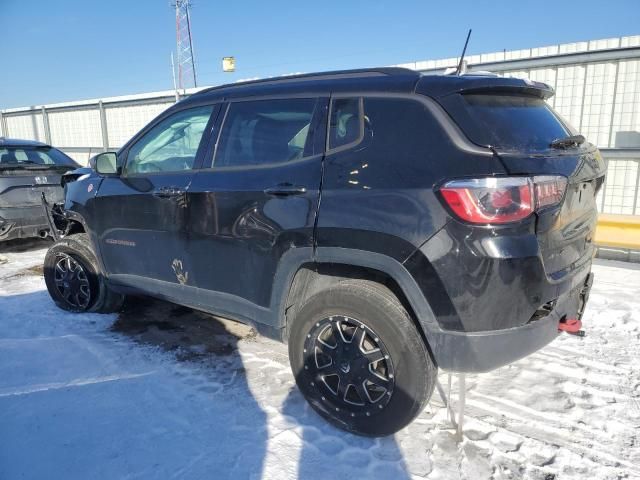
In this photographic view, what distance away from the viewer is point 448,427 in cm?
263

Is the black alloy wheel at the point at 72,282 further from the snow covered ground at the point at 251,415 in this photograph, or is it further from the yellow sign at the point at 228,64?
the yellow sign at the point at 228,64

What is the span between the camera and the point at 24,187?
6312 millimetres

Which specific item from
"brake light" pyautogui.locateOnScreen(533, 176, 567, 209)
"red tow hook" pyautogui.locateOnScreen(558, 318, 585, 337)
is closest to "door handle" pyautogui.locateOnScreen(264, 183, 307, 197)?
"brake light" pyautogui.locateOnScreen(533, 176, 567, 209)

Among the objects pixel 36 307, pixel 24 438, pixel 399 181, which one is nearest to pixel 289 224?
pixel 399 181

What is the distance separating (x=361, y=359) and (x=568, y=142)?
1.61 m

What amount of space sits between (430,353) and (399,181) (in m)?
0.88

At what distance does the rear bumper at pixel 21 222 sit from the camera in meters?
6.16

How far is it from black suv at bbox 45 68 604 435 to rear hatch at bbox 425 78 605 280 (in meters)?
0.01

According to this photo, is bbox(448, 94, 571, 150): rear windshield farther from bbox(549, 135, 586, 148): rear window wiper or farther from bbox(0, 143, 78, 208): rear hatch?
bbox(0, 143, 78, 208): rear hatch

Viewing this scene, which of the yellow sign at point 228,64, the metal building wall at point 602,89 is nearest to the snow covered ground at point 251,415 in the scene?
the metal building wall at point 602,89

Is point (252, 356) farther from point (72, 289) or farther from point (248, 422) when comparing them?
point (72, 289)

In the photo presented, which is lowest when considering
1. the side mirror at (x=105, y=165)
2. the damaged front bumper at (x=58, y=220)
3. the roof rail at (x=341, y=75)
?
the damaged front bumper at (x=58, y=220)

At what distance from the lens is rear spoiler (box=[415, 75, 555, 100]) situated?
7.46 feet

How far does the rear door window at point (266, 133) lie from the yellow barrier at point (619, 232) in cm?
449
